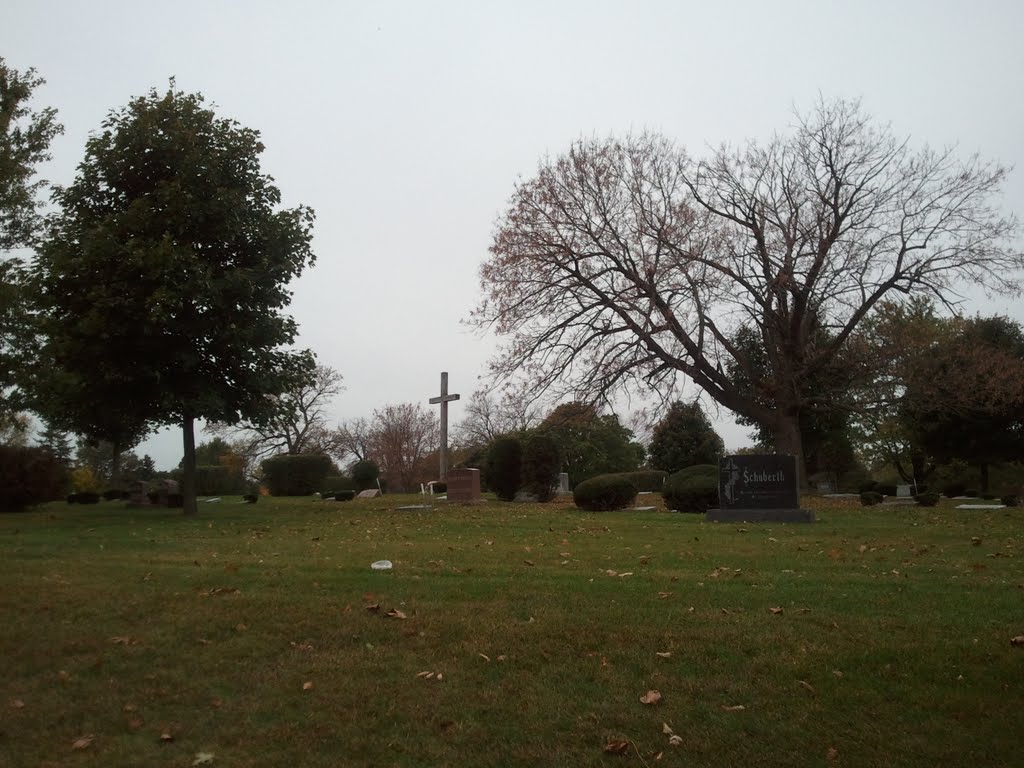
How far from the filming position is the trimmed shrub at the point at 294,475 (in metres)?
40.9

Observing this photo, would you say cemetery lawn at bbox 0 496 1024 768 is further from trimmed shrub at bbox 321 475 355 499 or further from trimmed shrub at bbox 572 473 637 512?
trimmed shrub at bbox 321 475 355 499

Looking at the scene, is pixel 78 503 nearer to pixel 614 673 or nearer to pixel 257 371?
pixel 257 371

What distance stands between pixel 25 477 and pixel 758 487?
65.3 feet

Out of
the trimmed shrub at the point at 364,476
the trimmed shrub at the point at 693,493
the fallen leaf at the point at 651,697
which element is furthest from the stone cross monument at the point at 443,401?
the fallen leaf at the point at 651,697

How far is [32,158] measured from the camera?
25.4 m

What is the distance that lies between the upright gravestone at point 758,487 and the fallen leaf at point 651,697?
12835mm

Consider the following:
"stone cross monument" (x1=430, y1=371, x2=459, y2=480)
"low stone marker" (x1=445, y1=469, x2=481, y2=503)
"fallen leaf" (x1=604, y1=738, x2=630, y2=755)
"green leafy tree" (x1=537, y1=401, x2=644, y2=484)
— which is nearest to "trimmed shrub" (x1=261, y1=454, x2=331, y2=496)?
"stone cross monument" (x1=430, y1=371, x2=459, y2=480)

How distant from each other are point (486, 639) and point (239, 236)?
16614 millimetres

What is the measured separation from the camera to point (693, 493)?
2212 centimetres

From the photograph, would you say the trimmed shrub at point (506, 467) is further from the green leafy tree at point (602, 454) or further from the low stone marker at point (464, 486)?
the green leafy tree at point (602, 454)

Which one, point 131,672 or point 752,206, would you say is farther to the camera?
point 752,206

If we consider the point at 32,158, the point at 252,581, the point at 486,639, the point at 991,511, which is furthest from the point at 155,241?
the point at 991,511

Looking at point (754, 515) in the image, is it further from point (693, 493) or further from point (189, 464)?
point (189, 464)

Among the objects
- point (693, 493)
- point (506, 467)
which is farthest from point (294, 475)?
point (693, 493)
